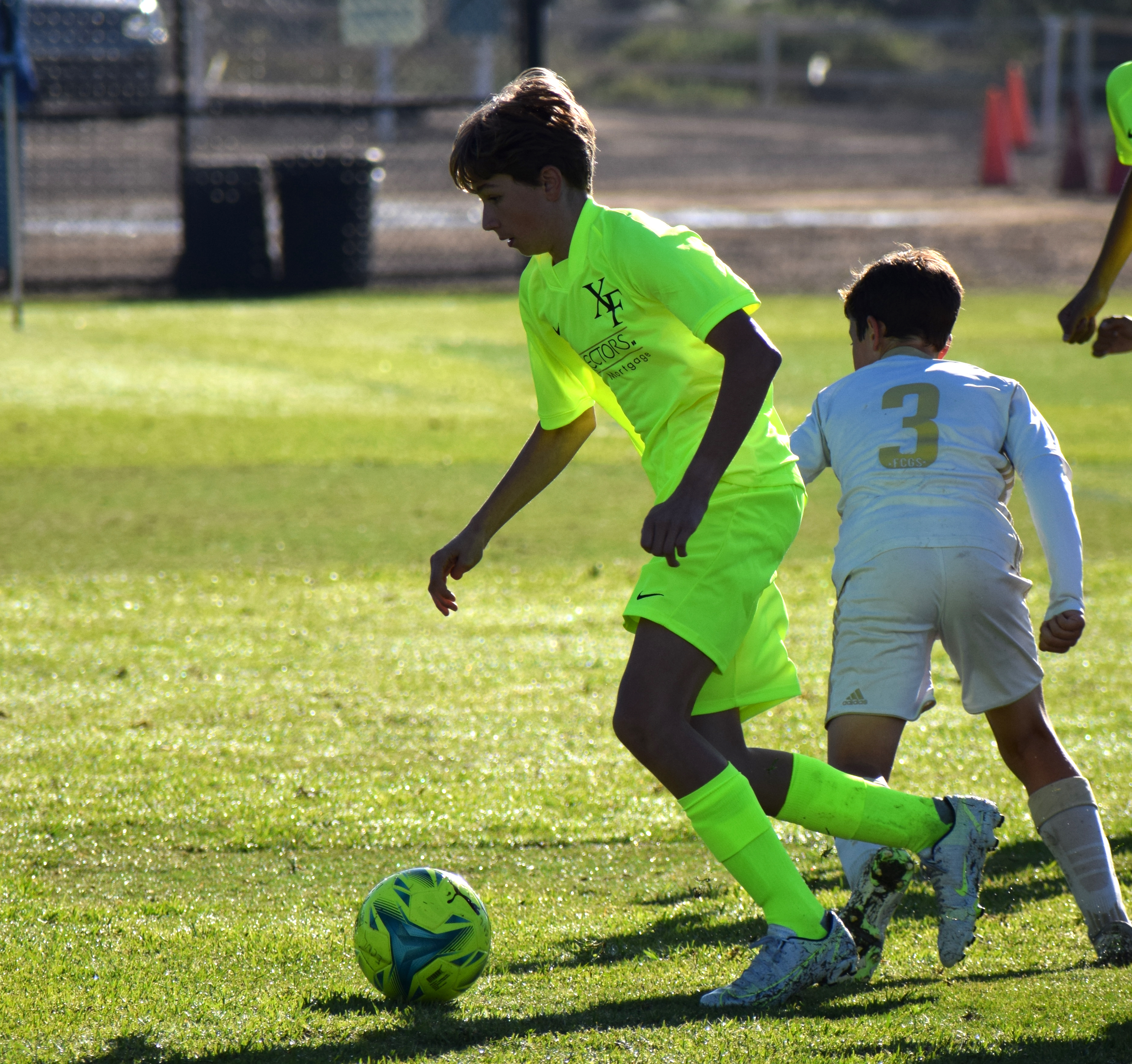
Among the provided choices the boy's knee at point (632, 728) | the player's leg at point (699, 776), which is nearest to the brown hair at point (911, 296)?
the player's leg at point (699, 776)

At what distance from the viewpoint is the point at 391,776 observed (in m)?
4.29

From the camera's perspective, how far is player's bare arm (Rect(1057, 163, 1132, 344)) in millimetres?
Result: 3963

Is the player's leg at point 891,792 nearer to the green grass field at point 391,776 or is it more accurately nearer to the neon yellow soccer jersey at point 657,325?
the green grass field at point 391,776

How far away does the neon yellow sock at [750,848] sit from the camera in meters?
2.84

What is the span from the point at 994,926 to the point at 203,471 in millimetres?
6389

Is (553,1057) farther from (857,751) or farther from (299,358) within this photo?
(299,358)

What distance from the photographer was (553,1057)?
258 centimetres

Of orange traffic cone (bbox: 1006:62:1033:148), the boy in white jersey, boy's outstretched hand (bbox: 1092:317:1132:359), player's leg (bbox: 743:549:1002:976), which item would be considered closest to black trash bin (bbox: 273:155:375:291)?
boy's outstretched hand (bbox: 1092:317:1132:359)

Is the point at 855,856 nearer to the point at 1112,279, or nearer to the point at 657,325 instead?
the point at 657,325

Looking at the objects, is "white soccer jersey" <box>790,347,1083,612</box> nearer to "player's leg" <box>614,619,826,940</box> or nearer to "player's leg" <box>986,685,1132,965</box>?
"player's leg" <box>986,685,1132,965</box>

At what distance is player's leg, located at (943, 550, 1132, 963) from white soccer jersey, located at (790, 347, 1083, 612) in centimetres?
9

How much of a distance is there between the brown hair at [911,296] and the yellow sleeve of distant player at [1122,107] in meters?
1.17

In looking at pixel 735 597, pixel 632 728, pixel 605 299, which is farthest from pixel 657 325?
pixel 632 728

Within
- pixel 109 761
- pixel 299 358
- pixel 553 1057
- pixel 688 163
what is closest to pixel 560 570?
pixel 109 761
